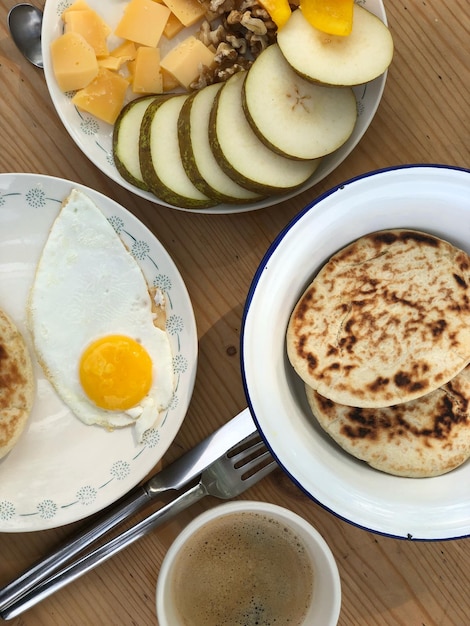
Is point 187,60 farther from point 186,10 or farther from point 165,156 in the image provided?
point 165,156

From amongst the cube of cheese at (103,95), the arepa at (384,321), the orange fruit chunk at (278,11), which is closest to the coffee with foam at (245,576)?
the arepa at (384,321)

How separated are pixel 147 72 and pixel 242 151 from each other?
32cm

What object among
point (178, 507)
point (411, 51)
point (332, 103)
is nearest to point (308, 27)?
point (332, 103)

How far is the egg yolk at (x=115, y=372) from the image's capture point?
136 centimetres

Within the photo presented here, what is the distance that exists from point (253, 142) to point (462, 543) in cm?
112

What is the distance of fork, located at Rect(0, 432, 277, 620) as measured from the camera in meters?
1.42

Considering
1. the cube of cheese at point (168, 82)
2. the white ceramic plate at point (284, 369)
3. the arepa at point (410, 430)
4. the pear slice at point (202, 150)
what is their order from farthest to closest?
1. the cube of cheese at point (168, 82)
2. the pear slice at point (202, 150)
3. the arepa at point (410, 430)
4. the white ceramic plate at point (284, 369)

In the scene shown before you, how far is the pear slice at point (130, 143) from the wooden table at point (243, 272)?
0.12 meters

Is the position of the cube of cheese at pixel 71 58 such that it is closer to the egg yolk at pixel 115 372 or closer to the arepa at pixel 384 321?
the egg yolk at pixel 115 372

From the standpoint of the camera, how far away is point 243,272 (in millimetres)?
1449

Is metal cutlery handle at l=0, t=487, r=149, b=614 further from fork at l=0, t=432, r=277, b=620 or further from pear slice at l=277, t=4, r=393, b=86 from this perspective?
pear slice at l=277, t=4, r=393, b=86

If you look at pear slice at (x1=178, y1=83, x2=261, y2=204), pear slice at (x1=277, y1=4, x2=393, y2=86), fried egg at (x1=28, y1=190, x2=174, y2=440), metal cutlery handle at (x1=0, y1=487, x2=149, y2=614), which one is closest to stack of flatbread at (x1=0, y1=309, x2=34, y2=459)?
fried egg at (x1=28, y1=190, x2=174, y2=440)

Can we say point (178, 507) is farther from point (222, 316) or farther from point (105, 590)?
point (222, 316)

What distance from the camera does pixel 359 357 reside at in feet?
3.80
